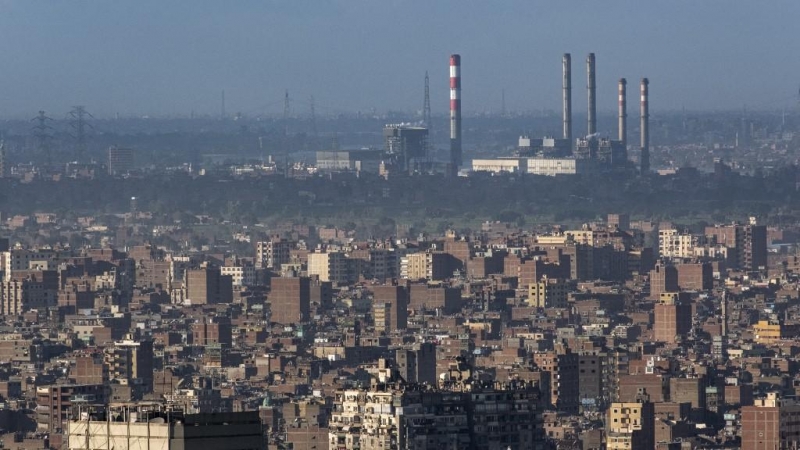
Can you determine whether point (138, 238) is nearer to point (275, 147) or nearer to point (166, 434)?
point (275, 147)

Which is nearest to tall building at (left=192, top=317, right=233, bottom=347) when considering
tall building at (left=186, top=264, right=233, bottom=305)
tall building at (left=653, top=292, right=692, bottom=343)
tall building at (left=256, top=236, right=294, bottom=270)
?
tall building at (left=653, top=292, right=692, bottom=343)

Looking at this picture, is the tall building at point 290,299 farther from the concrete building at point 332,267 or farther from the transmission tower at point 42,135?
the transmission tower at point 42,135

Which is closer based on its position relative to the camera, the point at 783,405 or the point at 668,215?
the point at 783,405

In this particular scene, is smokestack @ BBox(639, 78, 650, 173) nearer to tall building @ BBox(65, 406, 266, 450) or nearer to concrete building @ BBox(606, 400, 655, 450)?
concrete building @ BBox(606, 400, 655, 450)

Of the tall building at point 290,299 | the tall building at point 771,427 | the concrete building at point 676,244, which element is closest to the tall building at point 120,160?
the concrete building at point 676,244

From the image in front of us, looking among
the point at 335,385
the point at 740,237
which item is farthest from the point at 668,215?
the point at 335,385

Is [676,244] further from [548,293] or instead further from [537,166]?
[537,166]
